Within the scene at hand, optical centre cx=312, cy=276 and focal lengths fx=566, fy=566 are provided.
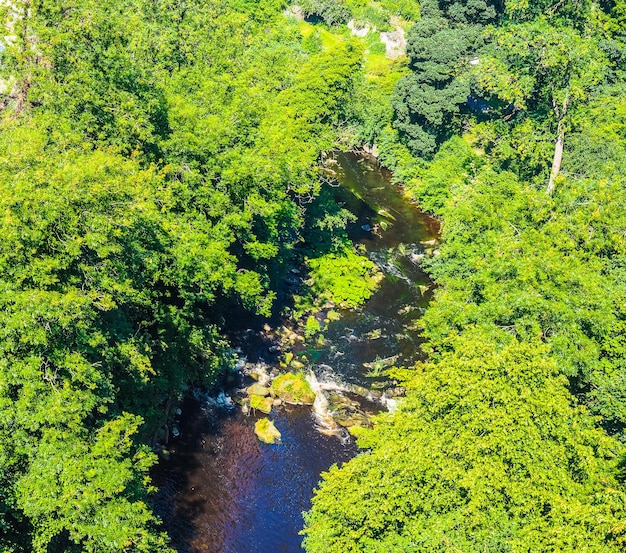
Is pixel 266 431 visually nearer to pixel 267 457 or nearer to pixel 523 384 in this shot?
pixel 267 457

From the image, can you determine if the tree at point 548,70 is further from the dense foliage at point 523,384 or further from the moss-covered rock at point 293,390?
the moss-covered rock at point 293,390

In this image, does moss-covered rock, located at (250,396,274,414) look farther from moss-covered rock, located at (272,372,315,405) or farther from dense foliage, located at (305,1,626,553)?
dense foliage, located at (305,1,626,553)

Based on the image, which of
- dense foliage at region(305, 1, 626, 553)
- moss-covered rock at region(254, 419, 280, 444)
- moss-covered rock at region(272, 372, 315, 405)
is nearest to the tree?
dense foliage at region(305, 1, 626, 553)

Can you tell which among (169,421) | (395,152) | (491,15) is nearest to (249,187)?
(169,421)

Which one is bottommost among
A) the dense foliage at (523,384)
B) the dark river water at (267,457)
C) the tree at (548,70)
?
the dark river water at (267,457)

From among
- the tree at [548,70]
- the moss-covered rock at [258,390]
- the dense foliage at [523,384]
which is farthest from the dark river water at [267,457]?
the tree at [548,70]
